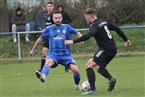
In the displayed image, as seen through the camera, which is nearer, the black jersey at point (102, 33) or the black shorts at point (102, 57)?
the black jersey at point (102, 33)

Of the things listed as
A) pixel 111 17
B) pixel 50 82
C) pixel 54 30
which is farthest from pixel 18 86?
pixel 111 17

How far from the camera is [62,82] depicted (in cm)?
1344

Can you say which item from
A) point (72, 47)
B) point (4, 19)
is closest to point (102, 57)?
point (72, 47)

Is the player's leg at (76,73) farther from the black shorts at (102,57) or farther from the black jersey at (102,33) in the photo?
the black jersey at (102,33)

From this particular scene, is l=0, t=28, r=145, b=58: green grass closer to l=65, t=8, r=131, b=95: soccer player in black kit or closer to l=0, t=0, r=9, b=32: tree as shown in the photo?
l=0, t=0, r=9, b=32: tree

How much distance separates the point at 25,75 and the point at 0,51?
7.52m

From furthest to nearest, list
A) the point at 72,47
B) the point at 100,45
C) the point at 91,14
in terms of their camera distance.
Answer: the point at 72,47 < the point at 100,45 < the point at 91,14

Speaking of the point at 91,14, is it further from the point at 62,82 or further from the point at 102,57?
the point at 62,82

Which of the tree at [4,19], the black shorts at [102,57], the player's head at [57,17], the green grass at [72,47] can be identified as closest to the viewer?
the black shorts at [102,57]

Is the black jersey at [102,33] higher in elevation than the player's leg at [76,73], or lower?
higher

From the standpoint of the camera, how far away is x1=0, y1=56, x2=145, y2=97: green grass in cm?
Result: 1096

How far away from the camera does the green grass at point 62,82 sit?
1096 centimetres

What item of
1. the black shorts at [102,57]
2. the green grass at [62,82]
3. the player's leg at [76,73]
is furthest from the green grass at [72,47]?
the black shorts at [102,57]

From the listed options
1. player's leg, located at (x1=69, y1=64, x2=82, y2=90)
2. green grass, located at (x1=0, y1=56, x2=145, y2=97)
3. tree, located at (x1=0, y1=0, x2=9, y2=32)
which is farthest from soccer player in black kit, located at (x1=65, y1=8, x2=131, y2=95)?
tree, located at (x1=0, y1=0, x2=9, y2=32)
